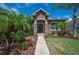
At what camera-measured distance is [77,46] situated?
14.3ft

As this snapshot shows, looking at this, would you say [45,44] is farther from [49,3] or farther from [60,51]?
[49,3]

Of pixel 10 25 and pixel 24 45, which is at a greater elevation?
pixel 10 25

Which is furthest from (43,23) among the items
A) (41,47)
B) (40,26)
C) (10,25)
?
(10,25)

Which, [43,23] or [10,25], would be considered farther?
[43,23]

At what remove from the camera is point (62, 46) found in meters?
4.37

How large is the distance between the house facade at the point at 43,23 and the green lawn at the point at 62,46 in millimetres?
179

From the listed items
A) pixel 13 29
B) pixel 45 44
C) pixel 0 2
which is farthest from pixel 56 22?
pixel 0 2

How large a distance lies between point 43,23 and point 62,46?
1.72ft

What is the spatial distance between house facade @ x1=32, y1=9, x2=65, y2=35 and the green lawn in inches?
7.0

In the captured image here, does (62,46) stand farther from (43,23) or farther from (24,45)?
(24,45)

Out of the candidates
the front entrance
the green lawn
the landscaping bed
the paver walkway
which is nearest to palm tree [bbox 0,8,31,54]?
the landscaping bed

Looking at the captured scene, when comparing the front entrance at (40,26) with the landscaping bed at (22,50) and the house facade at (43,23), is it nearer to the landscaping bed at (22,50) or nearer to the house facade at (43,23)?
the house facade at (43,23)

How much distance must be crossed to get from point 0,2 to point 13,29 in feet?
1.70
